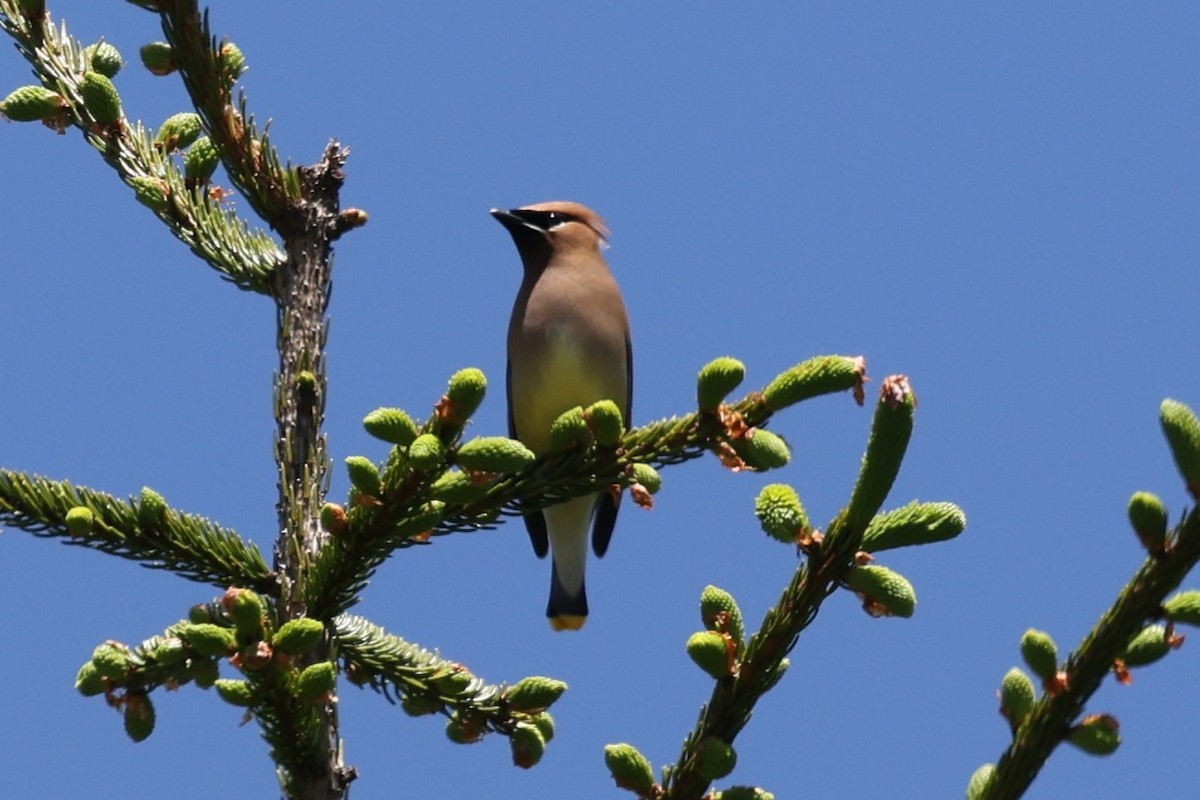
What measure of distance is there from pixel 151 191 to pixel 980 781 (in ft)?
7.21

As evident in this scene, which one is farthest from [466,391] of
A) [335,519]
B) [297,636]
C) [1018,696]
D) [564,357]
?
[564,357]

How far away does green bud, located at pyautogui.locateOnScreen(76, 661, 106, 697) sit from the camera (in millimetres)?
2715

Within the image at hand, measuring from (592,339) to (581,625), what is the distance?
105 centimetres

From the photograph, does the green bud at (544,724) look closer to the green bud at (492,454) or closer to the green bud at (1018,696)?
the green bud at (492,454)

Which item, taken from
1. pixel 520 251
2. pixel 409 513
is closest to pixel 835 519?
pixel 409 513

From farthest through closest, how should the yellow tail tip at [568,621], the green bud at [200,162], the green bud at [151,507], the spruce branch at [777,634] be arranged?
the yellow tail tip at [568,621] → the green bud at [200,162] → the green bud at [151,507] → the spruce branch at [777,634]

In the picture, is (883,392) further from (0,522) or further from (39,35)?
(39,35)

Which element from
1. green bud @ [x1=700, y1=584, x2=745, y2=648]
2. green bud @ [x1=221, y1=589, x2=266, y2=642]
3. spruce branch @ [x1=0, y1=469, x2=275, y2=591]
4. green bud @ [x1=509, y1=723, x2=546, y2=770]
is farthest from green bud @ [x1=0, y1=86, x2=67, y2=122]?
green bud @ [x1=700, y1=584, x2=745, y2=648]

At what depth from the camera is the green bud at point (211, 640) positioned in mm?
2570

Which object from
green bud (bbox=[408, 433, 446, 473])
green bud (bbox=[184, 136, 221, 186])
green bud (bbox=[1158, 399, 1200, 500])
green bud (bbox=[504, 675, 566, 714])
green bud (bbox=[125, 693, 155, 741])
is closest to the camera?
green bud (bbox=[1158, 399, 1200, 500])

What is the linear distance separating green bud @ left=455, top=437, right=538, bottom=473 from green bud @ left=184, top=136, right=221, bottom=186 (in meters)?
1.28

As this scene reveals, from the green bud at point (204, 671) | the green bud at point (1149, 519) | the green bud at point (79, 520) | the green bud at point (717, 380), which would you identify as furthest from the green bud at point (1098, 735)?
the green bud at point (79, 520)

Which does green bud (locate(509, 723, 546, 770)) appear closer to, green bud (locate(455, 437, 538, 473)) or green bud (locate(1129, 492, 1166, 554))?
green bud (locate(455, 437, 538, 473))

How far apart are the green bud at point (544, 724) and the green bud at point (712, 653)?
0.64m
